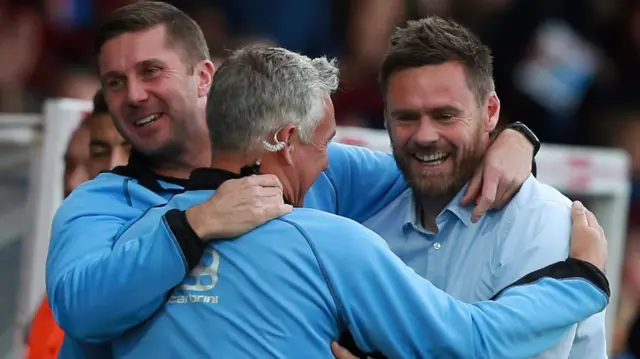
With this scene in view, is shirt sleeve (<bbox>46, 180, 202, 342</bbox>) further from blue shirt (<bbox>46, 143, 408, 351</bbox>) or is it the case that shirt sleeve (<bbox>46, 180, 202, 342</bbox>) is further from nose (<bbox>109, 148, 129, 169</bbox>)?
nose (<bbox>109, 148, 129, 169</bbox>)

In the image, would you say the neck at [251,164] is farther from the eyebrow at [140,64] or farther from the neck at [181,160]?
the eyebrow at [140,64]

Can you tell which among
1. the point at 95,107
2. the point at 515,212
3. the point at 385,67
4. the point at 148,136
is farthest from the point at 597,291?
the point at 95,107

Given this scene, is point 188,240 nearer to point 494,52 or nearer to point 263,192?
point 263,192

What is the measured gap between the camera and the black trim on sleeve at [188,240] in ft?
8.65

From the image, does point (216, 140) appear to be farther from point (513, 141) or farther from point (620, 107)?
point (620, 107)

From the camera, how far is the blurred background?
723cm

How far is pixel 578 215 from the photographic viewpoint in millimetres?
2977

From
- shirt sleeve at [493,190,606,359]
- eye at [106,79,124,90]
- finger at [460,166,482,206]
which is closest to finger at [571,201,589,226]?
shirt sleeve at [493,190,606,359]

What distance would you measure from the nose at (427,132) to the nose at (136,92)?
746mm

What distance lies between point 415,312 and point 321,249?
0.76 ft

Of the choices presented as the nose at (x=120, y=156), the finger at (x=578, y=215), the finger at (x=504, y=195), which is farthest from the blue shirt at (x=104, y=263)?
the nose at (x=120, y=156)

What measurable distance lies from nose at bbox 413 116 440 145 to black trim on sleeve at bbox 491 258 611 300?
0.43 m

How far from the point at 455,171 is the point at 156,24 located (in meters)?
0.91

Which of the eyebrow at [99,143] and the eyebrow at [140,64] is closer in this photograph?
the eyebrow at [140,64]
